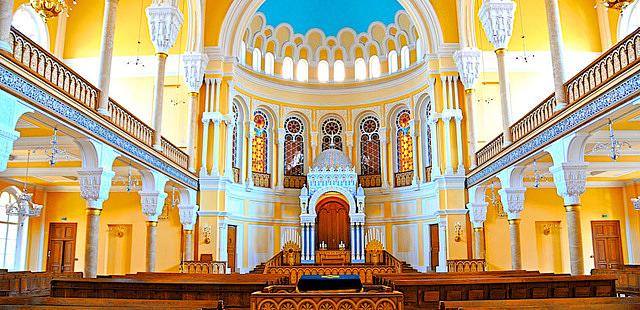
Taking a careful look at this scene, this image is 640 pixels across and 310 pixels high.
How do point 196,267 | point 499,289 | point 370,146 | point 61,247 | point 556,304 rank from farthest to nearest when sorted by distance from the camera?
point 370,146
point 61,247
point 196,267
point 499,289
point 556,304

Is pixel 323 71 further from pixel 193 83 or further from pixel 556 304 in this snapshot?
pixel 556 304

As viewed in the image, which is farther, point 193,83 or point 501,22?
point 193,83

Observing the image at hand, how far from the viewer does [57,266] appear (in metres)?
23.1

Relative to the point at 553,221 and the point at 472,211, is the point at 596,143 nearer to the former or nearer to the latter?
the point at 472,211

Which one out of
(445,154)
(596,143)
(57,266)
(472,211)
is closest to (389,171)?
(445,154)

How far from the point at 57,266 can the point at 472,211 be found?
56.6 ft

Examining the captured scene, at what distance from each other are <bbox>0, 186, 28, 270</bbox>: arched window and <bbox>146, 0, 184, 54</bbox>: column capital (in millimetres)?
8692

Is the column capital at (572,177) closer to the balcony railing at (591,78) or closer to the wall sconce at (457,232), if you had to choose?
the balcony railing at (591,78)

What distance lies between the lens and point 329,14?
1169 inches

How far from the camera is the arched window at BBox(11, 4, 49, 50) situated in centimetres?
1956

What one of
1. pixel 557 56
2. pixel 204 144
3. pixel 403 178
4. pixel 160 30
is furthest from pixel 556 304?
pixel 403 178

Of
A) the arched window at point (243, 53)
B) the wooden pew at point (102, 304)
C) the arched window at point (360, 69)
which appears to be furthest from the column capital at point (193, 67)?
the wooden pew at point (102, 304)

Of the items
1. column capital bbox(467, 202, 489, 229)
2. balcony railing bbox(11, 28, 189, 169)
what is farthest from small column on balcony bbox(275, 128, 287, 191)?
balcony railing bbox(11, 28, 189, 169)

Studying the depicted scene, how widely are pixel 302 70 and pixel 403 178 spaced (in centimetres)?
814
